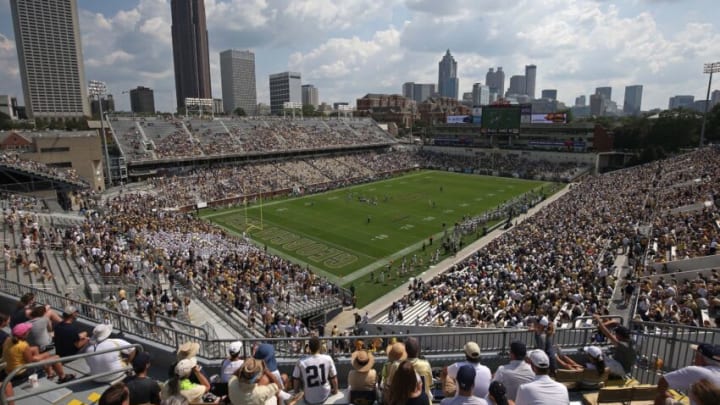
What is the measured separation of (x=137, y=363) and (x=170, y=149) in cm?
5307

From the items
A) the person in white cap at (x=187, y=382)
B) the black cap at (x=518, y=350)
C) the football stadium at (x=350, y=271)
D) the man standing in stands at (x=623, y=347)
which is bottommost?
the football stadium at (x=350, y=271)

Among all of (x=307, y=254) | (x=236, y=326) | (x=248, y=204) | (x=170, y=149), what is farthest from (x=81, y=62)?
(x=236, y=326)

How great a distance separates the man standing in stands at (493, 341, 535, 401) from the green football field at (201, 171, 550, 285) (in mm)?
20303

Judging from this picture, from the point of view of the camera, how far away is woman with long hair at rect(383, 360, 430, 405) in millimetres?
4223

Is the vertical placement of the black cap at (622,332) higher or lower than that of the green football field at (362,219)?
higher

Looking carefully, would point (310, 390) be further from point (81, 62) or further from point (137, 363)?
point (81, 62)

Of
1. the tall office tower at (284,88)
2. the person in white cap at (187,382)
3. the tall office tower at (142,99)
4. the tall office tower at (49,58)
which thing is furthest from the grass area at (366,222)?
the tall office tower at (142,99)

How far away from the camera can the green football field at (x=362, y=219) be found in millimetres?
29672

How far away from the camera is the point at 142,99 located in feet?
603

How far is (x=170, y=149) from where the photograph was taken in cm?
5222

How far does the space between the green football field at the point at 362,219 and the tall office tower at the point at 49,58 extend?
504 ft

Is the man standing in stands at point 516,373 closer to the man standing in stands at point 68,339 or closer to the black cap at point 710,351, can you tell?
the black cap at point 710,351

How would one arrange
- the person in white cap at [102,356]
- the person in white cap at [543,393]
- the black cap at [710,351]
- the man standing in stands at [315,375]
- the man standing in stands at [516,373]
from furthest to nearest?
1. the person in white cap at [102,356]
2. the man standing in stands at [315,375]
3. the man standing in stands at [516,373]
4. the black cap at [710,351]
5. the person in white cap at [543,393]

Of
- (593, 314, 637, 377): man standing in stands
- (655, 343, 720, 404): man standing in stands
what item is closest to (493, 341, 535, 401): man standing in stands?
(655, 343, 720, 404): man standing in stands
